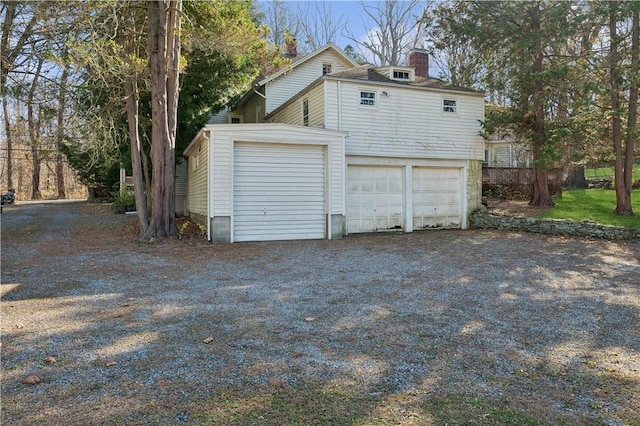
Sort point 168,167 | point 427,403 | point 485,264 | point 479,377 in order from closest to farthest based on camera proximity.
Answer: point 427,403, point 479,377, point 485,264, point 168,167

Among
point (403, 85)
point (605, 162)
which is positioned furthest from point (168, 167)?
point (605, 162)

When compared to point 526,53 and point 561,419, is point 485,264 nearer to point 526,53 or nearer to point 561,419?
point 561,419

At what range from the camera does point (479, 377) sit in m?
3.46

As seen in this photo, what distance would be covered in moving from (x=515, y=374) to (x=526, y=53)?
14.2m

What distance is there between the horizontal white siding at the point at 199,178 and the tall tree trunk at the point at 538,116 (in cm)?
1053

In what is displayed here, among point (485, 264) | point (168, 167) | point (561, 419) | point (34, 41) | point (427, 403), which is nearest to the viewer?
point (561, 419)

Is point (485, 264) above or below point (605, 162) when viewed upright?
below

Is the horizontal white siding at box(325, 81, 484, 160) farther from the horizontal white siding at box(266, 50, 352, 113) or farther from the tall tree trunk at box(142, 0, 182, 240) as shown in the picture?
the horizontal white siding at box(266, 50, 352, 113)

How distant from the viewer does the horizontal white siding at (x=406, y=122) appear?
13.4m

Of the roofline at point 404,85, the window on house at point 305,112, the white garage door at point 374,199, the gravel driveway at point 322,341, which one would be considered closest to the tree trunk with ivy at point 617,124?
the roofline at point 404,85

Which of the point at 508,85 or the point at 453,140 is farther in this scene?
the point at 508,85

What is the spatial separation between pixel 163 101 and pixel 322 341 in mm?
9766

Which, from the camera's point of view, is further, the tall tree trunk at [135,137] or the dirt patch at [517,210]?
the dirt patch at [517,210]

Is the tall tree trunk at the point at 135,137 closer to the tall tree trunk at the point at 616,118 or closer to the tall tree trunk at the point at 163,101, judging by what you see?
the tall tree trunk at the point at 163,101
